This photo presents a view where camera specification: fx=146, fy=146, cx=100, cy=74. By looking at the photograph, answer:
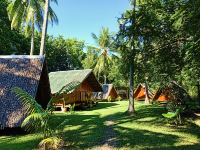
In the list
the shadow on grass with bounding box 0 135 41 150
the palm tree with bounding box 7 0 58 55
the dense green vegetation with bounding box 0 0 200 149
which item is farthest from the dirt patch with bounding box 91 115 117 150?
the palm tree with bounding box 7 0 58 55

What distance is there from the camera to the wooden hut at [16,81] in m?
5.45

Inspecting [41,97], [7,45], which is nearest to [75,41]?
[7,45]

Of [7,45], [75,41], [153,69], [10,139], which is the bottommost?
[10,139]

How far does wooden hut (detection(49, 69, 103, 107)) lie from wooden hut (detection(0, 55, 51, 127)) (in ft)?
18.3

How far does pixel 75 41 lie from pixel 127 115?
117ft

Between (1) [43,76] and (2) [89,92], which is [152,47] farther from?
(2) [89,92]

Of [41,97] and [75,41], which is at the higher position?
[75,41]

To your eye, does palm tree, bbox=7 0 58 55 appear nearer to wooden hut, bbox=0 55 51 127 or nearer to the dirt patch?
wooden hut, bbox=0 55 51 127

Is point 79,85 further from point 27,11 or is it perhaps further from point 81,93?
point 27,11

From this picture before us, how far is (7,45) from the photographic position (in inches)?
699

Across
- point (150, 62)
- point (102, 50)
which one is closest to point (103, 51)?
point (102, 50)

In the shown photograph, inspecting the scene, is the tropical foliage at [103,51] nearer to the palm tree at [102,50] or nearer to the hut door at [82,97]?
the palm tree at [102,50]

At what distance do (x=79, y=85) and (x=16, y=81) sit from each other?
738cm

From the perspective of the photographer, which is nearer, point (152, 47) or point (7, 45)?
point (152, 47)
